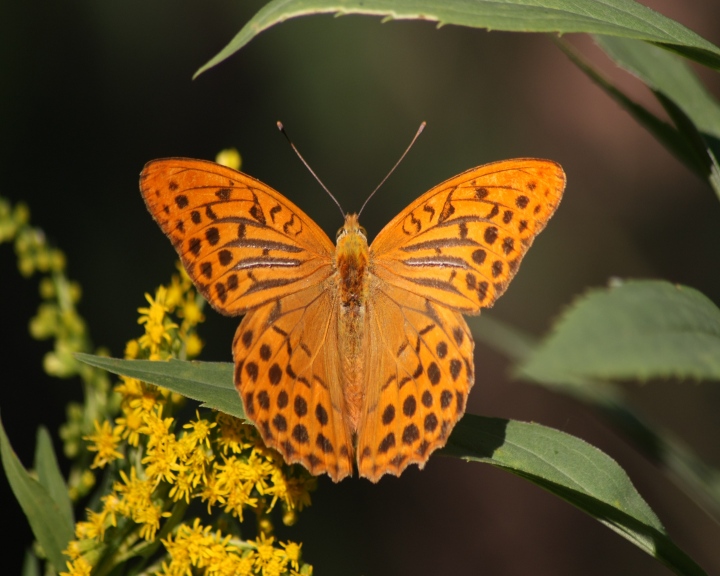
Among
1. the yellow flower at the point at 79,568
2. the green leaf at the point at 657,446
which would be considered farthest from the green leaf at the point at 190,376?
the green leaf at the point at 657,446

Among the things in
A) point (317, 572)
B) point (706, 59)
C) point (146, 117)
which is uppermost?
point (706, 59)

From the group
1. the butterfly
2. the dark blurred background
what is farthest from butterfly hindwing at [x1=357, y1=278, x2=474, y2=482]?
the dark blurred background

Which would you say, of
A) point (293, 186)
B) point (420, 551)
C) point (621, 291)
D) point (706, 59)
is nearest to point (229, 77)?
point (293, 186)

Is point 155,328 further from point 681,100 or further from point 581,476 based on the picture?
point 681,100

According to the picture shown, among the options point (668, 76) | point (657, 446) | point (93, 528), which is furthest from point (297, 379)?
point (668, 76)

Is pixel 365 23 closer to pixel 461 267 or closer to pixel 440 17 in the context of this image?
pixel 461 267

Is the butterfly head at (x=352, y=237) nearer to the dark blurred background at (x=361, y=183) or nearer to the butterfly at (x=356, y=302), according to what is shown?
the butterfly at (x=356, y=302)
